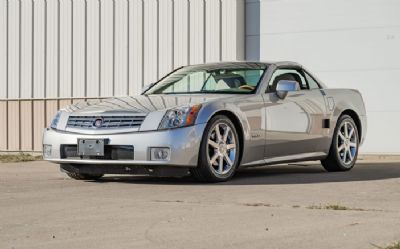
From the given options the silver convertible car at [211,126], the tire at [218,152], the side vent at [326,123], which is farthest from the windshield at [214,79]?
the side vent at [326,123]

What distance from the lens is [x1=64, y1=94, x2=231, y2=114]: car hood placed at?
→ 9102 mm

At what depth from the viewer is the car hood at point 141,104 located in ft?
29.9

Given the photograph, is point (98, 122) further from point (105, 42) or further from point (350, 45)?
point (105, 42)

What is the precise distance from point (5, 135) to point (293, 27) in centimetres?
646

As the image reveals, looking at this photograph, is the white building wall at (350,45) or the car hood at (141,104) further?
the white building wall at (350,45)

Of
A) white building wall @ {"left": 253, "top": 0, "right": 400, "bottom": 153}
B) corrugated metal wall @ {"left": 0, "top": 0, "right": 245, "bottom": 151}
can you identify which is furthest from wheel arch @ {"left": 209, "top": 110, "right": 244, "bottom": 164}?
corrugated metal wall @ {"left": 0, "top": 0, "right": 245, "bottom": 151}

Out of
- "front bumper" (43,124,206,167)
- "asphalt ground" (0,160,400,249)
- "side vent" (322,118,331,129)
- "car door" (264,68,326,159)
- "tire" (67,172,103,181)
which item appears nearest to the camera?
"asphalt ground" (0,160,400,249)

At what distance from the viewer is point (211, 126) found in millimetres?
9016

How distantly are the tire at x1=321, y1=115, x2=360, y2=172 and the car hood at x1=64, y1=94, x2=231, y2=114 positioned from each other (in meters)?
1.93

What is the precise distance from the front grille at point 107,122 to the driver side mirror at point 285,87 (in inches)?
72.7

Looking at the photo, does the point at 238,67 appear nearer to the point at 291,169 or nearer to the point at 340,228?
the point at 291,169

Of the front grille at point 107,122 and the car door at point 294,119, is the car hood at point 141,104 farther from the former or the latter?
the car door at point 294,119

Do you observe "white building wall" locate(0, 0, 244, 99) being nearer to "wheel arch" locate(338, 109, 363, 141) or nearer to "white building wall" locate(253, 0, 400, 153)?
"white building wall" locate(253, 0, 400, 153)

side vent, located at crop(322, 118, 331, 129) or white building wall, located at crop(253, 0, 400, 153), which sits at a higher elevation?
white building wall, located at crop(253, 0, 400, 153)
